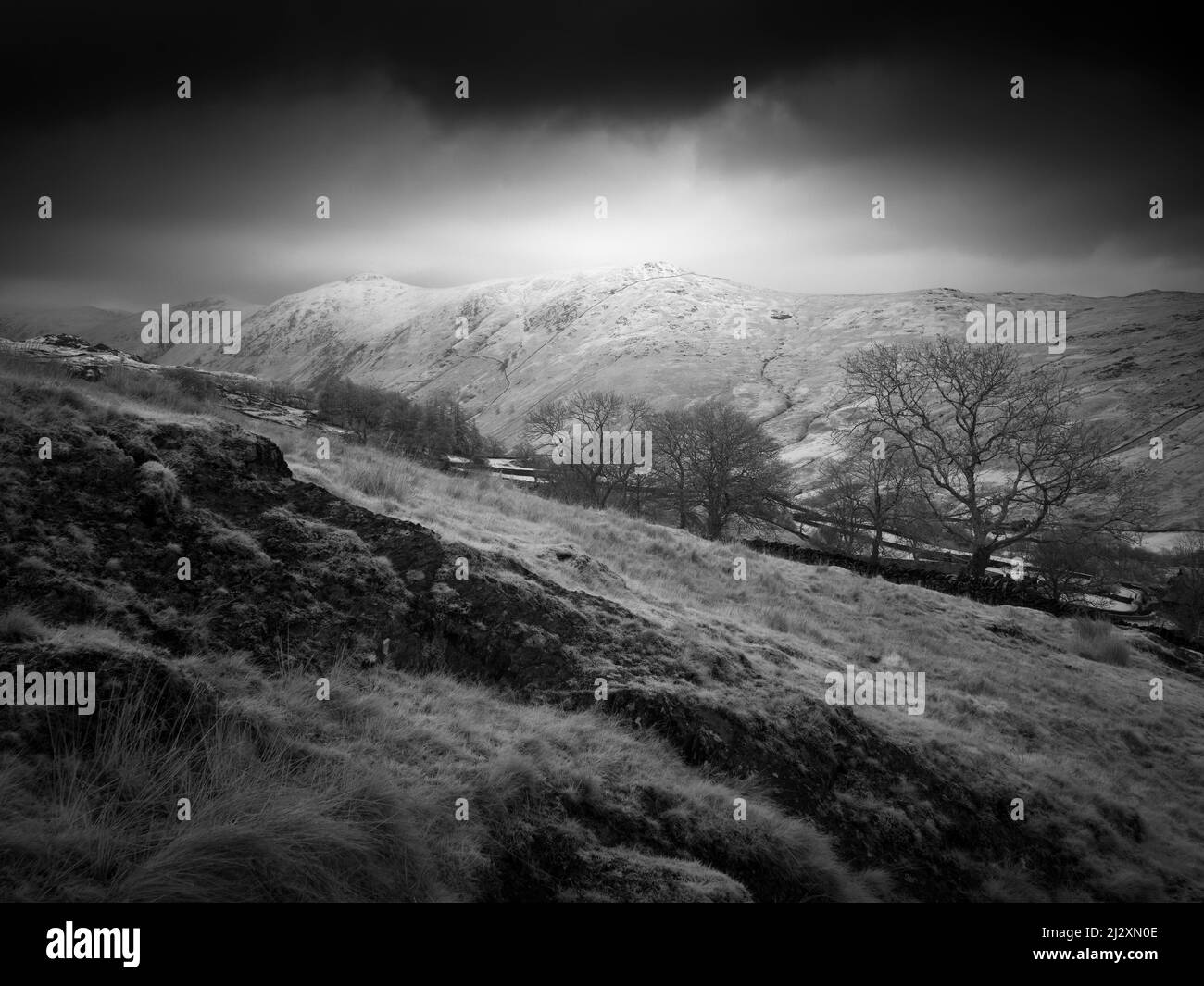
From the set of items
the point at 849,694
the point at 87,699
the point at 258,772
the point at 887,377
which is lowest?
the point at 849,694

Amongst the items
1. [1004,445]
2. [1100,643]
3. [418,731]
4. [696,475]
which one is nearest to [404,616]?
[418,731]

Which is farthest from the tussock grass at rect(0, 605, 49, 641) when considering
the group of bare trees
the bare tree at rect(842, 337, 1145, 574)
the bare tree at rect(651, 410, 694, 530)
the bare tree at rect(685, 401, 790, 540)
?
the bare tree at rect(651, 410, 694, 530)

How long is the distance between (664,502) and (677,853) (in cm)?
4646

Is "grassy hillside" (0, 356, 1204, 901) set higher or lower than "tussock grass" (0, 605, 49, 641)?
lower

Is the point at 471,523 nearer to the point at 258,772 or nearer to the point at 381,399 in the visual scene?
the point at 258,772

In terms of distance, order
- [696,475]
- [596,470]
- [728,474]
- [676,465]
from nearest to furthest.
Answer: [728,474], [696,475], [676,465], [596,470]

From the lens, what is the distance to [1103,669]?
15.7 m

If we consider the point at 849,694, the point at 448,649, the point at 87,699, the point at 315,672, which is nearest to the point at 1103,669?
the point at 849,694

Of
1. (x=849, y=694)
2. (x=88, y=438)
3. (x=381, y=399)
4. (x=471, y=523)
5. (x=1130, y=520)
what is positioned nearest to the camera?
(x=88, y=438)

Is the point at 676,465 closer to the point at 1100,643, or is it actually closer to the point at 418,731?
the point at 1100,643

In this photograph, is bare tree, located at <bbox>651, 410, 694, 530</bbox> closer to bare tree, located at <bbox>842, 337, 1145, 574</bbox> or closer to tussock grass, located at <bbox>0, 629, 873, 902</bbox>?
bare tree, located at <bbox>842, 337, 1145, 574</bbox>

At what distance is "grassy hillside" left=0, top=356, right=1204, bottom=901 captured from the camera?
3.46 m

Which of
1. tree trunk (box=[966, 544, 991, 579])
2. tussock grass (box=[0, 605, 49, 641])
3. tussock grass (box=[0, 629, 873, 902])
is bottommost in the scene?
tree trunk (box=[966, 544, 991, 579])

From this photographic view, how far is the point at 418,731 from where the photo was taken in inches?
183
